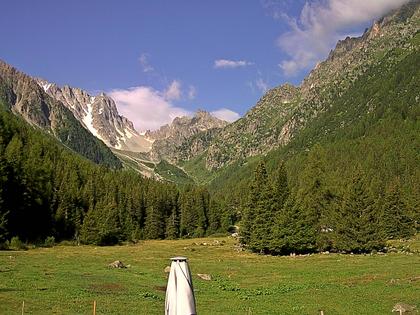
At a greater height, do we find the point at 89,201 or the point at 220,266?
the point at 89,201

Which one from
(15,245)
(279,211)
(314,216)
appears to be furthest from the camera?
(314,216)

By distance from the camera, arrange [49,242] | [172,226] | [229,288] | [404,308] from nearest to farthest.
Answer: [404,308] → [229,288] → [49,242] → [172,226]

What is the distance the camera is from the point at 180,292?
11.9 m

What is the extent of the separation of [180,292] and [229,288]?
32206 mm

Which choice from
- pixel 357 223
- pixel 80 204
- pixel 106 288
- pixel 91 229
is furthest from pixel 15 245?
pixel 357 223

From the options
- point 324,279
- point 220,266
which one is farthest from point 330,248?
point 324,279

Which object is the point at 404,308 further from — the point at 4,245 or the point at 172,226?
the point at 172,226

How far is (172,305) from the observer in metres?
11.8

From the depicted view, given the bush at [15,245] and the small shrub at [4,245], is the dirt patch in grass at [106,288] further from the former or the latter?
the bush at [15,245]

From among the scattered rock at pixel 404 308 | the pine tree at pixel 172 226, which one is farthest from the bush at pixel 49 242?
the scattered rock at pixel 404 308

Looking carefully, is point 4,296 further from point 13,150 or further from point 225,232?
point 225,232

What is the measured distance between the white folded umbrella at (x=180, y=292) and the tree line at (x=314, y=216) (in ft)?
224

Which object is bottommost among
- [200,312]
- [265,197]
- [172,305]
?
[200,312]

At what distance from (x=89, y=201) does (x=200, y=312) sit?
95421 mm
